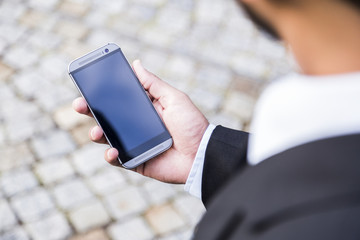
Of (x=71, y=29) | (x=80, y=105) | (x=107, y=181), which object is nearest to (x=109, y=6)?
(x=71, y=29)

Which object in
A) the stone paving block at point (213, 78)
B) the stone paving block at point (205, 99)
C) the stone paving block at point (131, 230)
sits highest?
the stone paving block at point (213, 78)

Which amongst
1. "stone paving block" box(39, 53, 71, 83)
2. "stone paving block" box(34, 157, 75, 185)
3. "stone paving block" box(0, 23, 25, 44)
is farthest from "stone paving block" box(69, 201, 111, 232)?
"stone paving block" box(0, 23, 25, 44)

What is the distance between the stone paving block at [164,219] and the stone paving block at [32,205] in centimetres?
64

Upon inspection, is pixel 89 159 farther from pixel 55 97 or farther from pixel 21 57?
pixel 21 57

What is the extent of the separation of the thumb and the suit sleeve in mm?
494

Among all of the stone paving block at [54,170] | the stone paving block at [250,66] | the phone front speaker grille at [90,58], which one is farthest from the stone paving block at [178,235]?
the stone paving block at [250,66]

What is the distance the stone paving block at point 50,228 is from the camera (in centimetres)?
304

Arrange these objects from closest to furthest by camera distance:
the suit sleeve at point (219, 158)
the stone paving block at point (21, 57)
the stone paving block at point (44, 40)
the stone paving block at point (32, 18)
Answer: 1. the suit sleeve at point (219, 158)
2. the stone paving block at point (21, 57)
3. the stone paving block at point (44, 40)
4. the stone paving block at point (32, 18)

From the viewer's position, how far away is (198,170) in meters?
2.07

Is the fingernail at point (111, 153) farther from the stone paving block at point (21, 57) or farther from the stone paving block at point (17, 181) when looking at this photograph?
the stone paving block at point (21, 57)

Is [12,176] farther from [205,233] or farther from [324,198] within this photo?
[324,198]

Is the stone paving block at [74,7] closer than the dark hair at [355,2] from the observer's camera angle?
No

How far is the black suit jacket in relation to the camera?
967 mm

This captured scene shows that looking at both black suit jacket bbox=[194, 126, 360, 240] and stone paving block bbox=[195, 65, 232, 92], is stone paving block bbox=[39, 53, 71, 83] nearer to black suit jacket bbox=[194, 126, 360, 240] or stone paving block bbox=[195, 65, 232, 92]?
stone paving block bbox=[195, 65, 232, 92]
